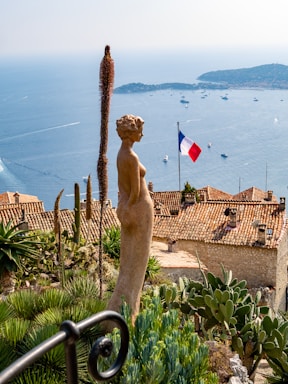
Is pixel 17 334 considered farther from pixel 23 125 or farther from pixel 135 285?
pixel 23 125

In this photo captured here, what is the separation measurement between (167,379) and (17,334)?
1.87m

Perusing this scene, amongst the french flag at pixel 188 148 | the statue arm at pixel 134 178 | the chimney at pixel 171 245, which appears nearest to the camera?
the statue arm at pixel 134 178

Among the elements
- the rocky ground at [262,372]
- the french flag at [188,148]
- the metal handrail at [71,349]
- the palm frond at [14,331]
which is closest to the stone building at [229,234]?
the french flag at [188,148]

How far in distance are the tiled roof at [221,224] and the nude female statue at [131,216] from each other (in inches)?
644

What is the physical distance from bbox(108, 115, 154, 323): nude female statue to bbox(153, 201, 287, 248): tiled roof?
16.4 metres

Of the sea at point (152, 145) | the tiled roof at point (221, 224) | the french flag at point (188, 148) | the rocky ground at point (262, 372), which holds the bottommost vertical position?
the sea at point (152, 145)

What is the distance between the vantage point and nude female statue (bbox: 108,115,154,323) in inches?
286

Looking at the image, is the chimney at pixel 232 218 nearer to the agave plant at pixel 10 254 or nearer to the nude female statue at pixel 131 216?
the agave plant at pixel 10 254

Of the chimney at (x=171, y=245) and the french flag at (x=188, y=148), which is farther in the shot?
the french flag at (x=188, y=148)

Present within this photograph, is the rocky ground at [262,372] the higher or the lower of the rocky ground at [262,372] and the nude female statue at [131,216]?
the lower

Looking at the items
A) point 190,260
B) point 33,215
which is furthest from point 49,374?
point 33,215

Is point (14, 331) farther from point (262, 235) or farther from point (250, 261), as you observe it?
point (250, 261)

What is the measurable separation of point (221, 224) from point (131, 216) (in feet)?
58.7

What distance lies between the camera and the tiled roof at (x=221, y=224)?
23828mm
